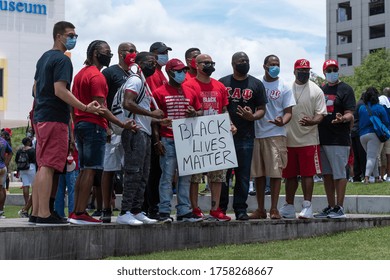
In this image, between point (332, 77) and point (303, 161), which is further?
point (332, 77)

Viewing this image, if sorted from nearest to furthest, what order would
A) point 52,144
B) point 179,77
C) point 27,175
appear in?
point 52,144, point 179,77, point 27,175

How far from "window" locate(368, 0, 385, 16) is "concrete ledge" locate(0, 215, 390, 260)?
242ft

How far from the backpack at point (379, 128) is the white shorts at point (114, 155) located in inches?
291

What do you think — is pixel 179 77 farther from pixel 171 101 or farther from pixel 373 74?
pixel 373 74

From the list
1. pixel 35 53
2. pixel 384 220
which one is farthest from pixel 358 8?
pixel 384 220

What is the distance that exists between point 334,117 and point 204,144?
2161 mm

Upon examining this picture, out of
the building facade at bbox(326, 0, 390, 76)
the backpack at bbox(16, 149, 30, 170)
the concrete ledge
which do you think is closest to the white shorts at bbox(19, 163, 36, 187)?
the backpack at bbox(16, 149, 30, 170)

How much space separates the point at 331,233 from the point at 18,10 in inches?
2116

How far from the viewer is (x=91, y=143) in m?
9.46

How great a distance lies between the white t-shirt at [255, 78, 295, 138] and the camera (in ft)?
37.0

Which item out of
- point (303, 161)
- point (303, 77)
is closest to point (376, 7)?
point (303, 77)

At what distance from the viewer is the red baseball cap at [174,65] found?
10031mm

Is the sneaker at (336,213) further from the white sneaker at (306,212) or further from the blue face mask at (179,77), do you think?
the blue face mask at (179,77)

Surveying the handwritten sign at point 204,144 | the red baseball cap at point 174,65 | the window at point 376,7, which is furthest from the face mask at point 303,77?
the window at point 376,7
